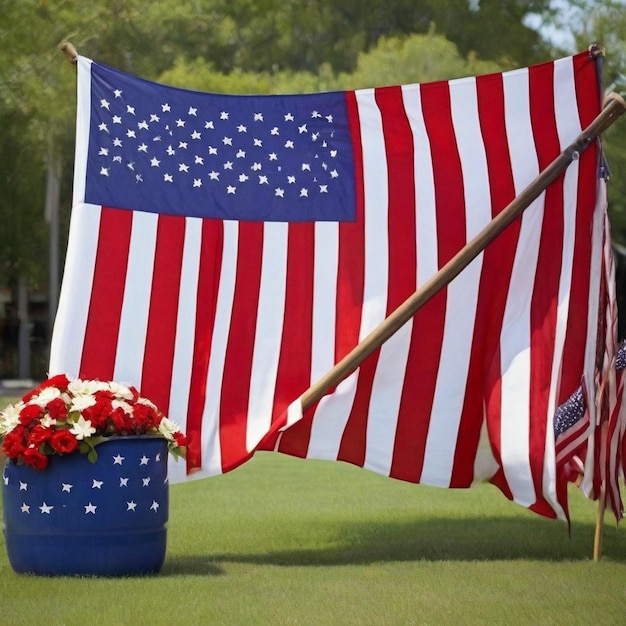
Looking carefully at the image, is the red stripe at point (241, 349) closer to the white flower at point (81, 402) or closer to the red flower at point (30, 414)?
the white flower at point (81, 402)

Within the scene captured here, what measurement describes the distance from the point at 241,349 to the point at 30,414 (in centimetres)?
175

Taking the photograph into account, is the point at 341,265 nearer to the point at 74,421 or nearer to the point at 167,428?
the point at 167,428

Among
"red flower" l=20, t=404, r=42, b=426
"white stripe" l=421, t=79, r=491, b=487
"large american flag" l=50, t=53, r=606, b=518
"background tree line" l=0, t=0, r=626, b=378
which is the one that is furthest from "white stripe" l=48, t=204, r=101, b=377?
"background tree line" l=0, t=0, r=626, b=378

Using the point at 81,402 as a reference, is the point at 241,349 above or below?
above

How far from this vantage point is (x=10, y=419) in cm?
803

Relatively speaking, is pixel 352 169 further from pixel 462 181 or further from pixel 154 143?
pixel 154 143

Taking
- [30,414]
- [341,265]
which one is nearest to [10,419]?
[30,414]

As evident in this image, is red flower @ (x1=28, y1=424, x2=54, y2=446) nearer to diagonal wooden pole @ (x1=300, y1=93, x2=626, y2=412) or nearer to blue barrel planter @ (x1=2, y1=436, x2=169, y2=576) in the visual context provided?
blue barrel planter @ (x1=2, y1=436, x2=169, y2=576)

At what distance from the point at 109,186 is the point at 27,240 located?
30.3 meters

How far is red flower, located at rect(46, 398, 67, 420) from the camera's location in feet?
26.0

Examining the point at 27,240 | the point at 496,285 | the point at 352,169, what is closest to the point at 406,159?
the point at 352,169

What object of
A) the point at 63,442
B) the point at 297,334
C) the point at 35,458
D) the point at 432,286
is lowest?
the point at 35,458

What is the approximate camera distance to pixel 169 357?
9133 mm

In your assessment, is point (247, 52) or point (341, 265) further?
point (247, 52)
